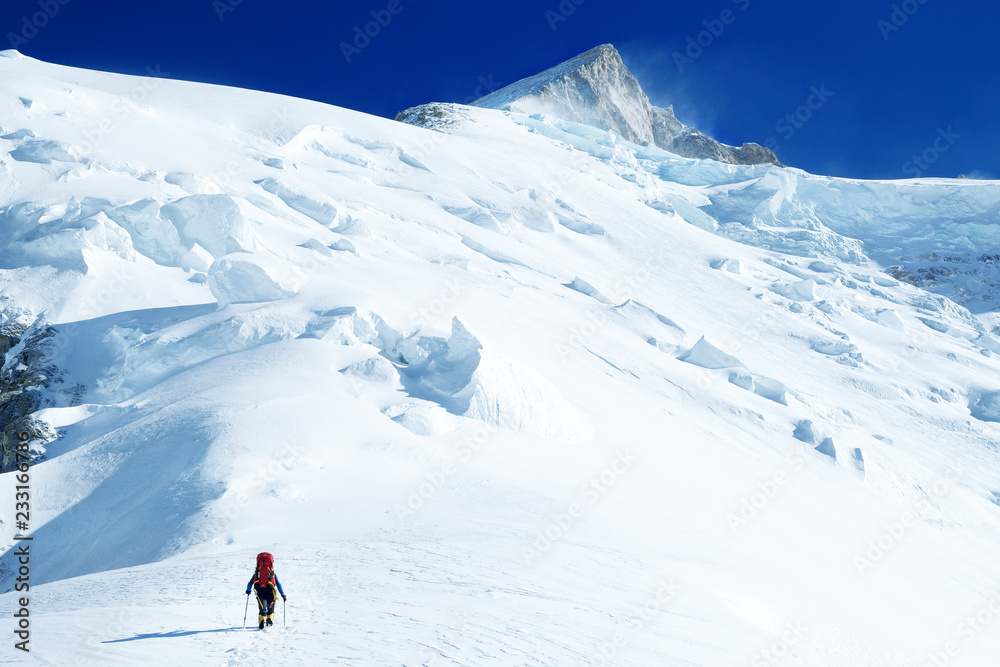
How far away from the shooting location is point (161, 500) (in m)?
11.1

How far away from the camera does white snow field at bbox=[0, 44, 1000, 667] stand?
8.34 meters

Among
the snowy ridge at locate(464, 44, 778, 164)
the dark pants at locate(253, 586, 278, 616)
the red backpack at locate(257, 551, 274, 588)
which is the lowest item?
the dark pants at locate(253, 586, 278, 616)

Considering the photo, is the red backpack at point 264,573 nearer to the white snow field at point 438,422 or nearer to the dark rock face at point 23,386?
the white snow field at point 438,422

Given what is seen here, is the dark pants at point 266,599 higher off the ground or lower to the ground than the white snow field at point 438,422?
lower

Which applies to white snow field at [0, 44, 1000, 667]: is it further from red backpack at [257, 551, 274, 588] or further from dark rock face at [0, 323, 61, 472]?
red backpack at [257, 551, 274, 588]

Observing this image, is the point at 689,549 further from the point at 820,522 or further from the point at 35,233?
the point at 35,233

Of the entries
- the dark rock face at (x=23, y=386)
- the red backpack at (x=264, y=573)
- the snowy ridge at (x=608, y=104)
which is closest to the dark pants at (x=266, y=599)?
the red backpack at (x=264, y=573)

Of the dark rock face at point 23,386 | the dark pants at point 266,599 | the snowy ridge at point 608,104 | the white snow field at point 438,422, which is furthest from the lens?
the snowy ridge at point 608,104

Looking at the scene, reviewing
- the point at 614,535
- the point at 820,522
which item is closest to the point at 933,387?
the point at 820,522

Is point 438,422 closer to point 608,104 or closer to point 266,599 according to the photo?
point 266,599

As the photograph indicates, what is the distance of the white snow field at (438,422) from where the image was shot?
27.4 ft

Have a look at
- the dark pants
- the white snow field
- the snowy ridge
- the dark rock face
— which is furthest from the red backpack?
the snowy ridge

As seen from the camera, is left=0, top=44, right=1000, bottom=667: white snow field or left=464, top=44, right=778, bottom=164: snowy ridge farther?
left=464, top=44, right=778, bottom=164: snowy ridge

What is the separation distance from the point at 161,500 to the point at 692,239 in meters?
33.2
